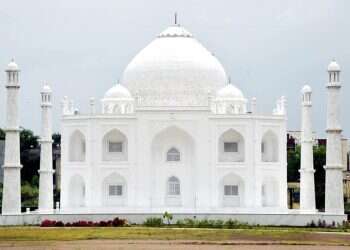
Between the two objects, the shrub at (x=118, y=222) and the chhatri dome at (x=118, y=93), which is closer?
the shrub at (x=118, y=222)

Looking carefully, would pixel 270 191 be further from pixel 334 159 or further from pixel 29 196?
pixel 29 196

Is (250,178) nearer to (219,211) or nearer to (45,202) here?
(219,211)

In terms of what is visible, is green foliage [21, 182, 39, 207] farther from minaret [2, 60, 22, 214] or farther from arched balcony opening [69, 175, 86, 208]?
minaret [2, 60, 22, 214]

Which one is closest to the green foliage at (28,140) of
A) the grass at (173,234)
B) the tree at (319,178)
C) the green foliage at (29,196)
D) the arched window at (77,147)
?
the green foliage at (29,196)

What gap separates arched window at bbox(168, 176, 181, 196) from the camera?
3228 inches

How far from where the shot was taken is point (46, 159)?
82.2 metres

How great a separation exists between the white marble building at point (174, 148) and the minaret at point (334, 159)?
3.67 m

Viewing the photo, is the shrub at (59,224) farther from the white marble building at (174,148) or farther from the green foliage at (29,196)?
the green foliage at (29,196)

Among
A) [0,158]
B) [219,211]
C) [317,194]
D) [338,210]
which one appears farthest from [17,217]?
[0,158]

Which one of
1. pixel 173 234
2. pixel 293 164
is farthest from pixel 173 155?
pixel 293 164

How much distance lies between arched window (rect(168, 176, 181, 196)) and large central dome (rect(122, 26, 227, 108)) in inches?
161

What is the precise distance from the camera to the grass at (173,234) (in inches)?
2463

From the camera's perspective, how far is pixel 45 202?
270 feet

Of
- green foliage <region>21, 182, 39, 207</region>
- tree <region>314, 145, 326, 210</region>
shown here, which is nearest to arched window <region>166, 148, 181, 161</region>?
green foliage <region>21, 182, 39, 207</region>
